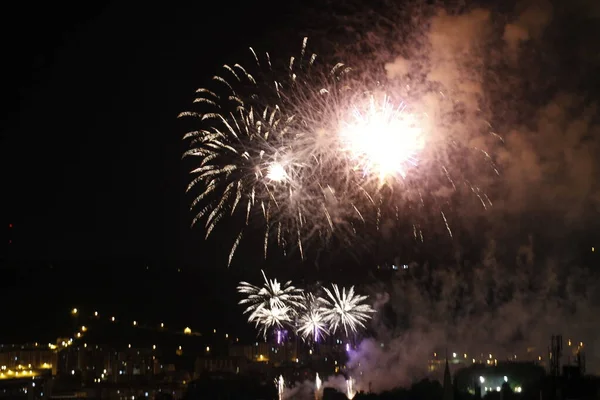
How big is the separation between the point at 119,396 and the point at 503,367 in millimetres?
16737

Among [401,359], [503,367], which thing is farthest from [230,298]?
[503,367]

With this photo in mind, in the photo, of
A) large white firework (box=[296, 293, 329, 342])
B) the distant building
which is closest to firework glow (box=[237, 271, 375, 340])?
large white firework (box=[296, 293, 329, 342])

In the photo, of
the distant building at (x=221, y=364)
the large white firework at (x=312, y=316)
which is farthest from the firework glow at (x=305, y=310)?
the distant building at (x=221, y=364)

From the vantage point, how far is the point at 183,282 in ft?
232

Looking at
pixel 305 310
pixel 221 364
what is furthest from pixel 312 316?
pixel 221 364

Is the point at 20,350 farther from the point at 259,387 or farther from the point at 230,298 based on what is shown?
the point at 230,298

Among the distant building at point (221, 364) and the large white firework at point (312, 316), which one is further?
the distant building at point (221, 364)

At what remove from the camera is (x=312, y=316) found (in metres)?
27.4

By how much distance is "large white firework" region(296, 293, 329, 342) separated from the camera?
26.9m

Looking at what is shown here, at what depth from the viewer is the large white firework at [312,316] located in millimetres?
26891

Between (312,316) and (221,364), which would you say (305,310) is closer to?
(312,316)

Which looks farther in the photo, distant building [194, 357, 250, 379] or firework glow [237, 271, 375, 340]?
distant building [194, 357, 250, 379]

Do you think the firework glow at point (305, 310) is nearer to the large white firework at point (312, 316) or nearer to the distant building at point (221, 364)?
the large white firework at point (312, 316)

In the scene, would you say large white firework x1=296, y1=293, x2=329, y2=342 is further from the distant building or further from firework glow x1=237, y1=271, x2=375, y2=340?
the distant building
